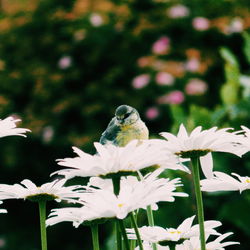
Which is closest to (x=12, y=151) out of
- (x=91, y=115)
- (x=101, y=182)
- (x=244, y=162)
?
(x=91, y=115)

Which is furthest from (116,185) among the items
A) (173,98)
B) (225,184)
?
(173,98)

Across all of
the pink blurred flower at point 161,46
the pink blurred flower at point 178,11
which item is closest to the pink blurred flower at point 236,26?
the pink blurred flower at point 178,11

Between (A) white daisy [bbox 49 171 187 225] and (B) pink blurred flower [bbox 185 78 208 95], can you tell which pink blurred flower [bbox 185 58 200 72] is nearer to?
(B) pink blurred flower [bbox 185 78 208 95]

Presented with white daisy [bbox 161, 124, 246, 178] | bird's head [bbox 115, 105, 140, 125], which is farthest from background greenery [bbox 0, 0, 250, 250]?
A: white daisy [bbox 161, 124, 246, 178]

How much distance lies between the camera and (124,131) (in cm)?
123

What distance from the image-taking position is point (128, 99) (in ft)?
17.2

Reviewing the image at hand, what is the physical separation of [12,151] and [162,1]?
1.75m

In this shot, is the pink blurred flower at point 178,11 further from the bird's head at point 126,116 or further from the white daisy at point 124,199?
the white daisy at point 124,199

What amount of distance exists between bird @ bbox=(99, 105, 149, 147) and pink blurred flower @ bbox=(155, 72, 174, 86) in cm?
383

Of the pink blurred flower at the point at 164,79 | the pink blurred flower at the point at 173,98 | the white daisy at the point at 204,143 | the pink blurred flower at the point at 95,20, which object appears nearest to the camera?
the white daisy at the point at 204,143

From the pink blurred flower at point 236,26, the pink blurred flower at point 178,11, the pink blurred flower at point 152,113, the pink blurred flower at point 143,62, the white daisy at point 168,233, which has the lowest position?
the white daisy at point 168,233

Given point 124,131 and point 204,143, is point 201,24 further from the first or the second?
point 204,143

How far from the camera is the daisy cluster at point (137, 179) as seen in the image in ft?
2.84

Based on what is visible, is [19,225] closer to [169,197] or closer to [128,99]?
[128,99]
